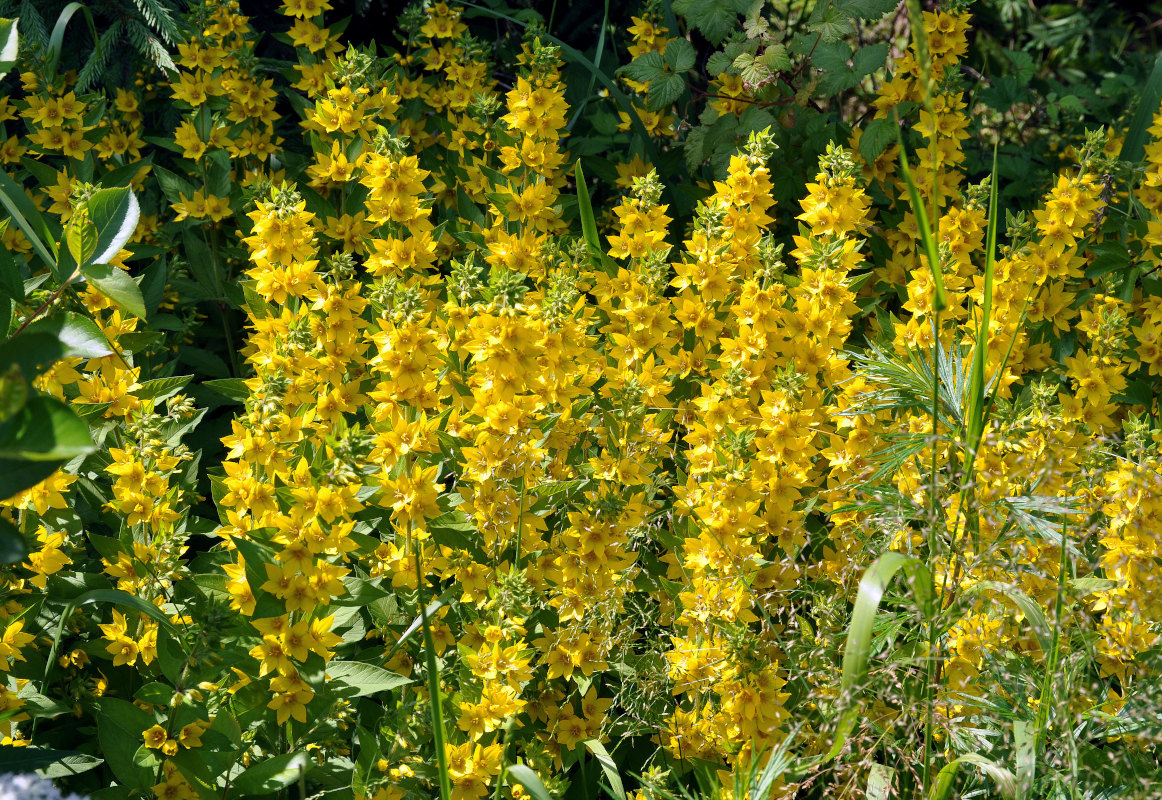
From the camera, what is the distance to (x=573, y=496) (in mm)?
1994

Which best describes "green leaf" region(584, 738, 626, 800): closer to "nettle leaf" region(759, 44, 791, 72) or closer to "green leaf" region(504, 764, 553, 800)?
"green leaf" region(504, 764, 553, 800)

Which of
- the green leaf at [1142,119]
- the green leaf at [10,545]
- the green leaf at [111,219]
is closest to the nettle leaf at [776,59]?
the green leaf at [1142,119]

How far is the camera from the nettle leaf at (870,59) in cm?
282

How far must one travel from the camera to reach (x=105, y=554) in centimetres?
193

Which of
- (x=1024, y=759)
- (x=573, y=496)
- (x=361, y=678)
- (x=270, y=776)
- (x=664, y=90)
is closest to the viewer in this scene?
(x=1024, y=759)

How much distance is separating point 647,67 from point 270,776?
7.16 feet

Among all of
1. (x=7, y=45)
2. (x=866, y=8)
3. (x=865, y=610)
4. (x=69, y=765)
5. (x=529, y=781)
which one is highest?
(x=7, y=45)

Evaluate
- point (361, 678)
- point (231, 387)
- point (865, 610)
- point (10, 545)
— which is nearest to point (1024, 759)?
point (865, 610)

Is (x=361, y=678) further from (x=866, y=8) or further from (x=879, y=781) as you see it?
(x=866, y=8)

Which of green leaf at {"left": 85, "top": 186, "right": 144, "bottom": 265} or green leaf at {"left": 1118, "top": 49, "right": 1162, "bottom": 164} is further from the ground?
green leaf at {"left": 85, "top": 186, "right": 144, "bottom": 265}

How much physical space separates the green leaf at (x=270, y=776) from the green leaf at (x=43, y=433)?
763 millimetres

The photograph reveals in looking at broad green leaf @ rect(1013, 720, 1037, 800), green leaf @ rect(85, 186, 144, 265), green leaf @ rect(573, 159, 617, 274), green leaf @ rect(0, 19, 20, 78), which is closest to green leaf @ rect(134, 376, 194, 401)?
green leaf @ rect(85, 186, 144, 265)

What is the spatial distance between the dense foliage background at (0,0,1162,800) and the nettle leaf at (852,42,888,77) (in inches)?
0.4

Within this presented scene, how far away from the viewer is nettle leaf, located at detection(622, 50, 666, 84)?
294cm
